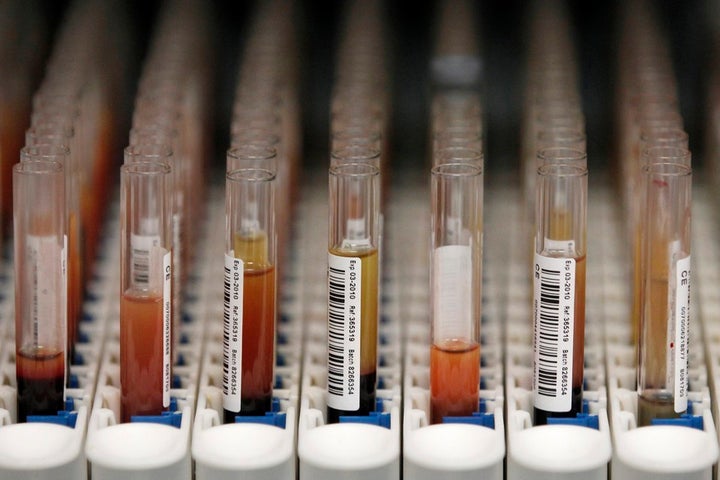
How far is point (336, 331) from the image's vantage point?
1063mm

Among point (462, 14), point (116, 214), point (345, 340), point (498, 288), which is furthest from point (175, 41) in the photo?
point (345, 340)

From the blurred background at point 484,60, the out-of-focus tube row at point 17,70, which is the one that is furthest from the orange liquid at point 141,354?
the blurred background at point 484,60

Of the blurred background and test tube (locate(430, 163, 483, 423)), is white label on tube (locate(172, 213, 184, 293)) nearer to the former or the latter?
test tube (locate(430, 163, 483, 423))

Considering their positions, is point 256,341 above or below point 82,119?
below

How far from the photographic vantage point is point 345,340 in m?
1.06

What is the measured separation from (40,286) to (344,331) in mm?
206

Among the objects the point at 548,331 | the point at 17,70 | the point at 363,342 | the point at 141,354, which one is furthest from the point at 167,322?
the point at 17,70

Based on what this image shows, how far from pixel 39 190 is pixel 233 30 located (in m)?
0.69

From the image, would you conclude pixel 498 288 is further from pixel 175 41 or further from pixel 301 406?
pixel 175 41

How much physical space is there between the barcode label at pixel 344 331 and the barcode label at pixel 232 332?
0.06 meters

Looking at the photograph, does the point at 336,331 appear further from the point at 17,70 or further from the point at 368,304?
the point at 17,70

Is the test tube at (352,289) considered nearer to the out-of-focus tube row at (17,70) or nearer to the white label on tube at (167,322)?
the white label on tube at (167,322)

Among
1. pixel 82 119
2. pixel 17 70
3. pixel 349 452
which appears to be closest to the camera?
pixel 349 452

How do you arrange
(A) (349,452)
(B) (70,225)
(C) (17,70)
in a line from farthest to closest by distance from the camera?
1. (C) (17,70)
2. (B) (70,225)
3. (A) (349,452)
